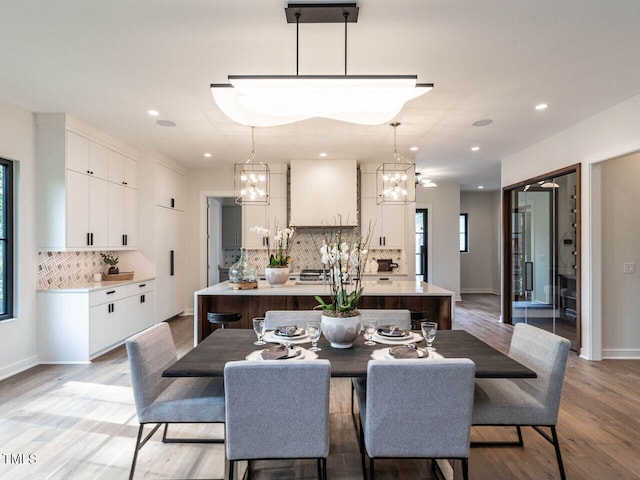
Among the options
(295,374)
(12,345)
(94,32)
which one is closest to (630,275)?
(295,374)

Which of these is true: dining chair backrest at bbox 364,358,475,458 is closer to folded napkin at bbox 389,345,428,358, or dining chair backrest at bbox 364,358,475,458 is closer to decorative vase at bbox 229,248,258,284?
folded napkin at bbox 389,345,428,358

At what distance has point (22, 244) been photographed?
3689 mm

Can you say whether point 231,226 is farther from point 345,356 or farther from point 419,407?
point 419,407

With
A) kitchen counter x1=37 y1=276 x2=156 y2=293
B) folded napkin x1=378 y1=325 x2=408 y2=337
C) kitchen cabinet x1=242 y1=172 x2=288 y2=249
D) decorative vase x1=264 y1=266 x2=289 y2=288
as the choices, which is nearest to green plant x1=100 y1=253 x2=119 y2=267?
kitchen counter x1=37 y1=276 x2=156 y2=293

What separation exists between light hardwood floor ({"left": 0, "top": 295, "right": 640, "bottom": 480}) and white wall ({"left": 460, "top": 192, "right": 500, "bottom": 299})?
6102 mm

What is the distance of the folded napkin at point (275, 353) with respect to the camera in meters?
1.91

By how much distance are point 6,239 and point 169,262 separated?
243 cm

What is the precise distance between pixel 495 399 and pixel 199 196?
5.90 metres

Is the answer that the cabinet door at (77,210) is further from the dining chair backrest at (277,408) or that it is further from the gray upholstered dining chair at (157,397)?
the dining chair backrest at (277,408)

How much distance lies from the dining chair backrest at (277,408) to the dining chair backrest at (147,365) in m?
0.60

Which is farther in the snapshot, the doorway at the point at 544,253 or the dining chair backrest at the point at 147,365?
the doorway at the point at 544,253

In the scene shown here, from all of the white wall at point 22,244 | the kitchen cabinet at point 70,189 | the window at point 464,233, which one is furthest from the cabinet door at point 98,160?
the window at point 464,233

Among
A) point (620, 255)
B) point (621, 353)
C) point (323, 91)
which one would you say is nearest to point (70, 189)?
point (323, 91)

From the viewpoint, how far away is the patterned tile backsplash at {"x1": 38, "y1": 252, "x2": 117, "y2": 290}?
402cm
